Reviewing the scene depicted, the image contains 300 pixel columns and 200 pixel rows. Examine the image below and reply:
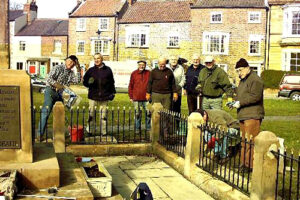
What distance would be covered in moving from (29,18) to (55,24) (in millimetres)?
3774

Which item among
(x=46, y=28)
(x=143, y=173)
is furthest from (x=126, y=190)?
(x=46, y=28)

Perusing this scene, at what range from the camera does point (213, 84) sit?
29.2 ft

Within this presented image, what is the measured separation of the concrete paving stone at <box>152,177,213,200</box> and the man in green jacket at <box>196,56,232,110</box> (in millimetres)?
2323

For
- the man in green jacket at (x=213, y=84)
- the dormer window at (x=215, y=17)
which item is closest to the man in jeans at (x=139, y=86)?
the man in green jacket at (x=213, y=84)

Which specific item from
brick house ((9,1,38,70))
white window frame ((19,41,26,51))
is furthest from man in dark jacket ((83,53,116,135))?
white window frame ((19,41,26,51))

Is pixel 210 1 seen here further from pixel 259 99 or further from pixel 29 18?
pixel 259 99

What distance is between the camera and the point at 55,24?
5322cm

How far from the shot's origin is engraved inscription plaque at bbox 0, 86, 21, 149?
5.66 meters

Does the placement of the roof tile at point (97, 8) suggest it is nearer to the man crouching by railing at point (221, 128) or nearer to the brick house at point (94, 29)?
the brick house at point (94, 29)

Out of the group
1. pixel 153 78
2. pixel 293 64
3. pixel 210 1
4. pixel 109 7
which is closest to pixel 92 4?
pixel 109 7

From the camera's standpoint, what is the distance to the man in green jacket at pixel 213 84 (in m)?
8.88

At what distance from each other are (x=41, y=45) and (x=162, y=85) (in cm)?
4471

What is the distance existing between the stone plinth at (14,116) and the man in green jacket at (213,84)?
4.31m

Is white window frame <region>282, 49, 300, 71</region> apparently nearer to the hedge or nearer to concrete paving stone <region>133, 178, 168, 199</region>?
the hedge
